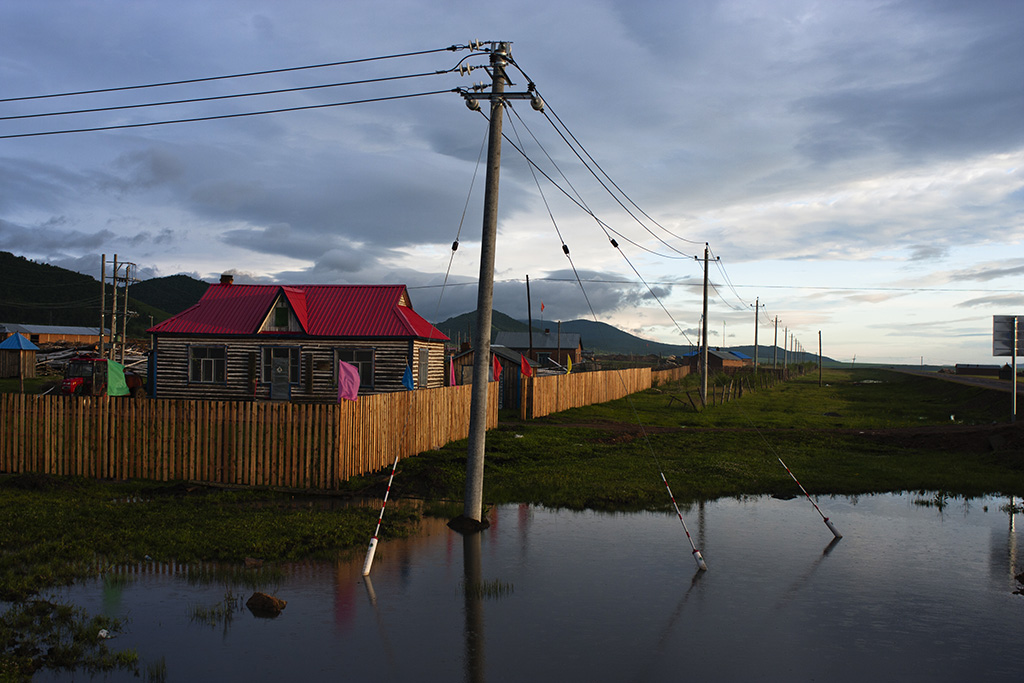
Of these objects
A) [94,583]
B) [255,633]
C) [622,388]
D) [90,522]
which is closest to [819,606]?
[255,633]

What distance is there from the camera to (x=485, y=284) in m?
13.1

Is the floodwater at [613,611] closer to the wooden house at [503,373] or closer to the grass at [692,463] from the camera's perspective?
the grass at [692,463]

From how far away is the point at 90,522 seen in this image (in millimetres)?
11531

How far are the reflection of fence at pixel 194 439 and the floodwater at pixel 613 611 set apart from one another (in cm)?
404

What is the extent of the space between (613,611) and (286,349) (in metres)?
24.8

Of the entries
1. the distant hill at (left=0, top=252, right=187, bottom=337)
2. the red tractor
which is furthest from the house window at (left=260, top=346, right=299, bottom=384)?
the distant hill at (left=0, top=252, right=187, bottom=337)

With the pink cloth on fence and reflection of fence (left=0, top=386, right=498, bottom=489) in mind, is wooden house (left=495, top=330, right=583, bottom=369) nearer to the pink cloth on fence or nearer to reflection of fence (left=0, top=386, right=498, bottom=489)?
the pink cloth on fence

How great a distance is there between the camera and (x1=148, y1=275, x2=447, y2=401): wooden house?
30.1 meters

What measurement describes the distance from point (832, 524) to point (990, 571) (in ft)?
7.97

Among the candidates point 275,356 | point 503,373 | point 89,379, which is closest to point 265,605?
point 275,356

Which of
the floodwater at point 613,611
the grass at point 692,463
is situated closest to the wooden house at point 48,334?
the grass at point 692,463

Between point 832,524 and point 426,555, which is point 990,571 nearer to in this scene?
point 832,524

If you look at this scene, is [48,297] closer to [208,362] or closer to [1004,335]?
[208,362]

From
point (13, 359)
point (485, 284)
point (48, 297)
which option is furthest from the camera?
point (48, 297)
